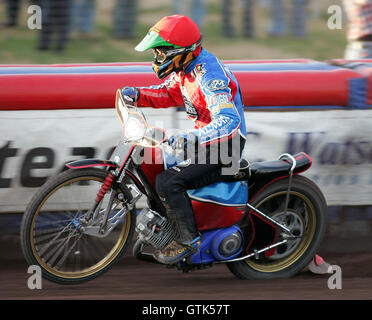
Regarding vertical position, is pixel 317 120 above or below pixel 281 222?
above

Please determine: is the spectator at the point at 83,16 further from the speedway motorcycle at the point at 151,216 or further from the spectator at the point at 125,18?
the speedway motorcycle at the point at 151,216

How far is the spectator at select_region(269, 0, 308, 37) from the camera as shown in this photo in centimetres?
1020

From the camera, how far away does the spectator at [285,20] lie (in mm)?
10203

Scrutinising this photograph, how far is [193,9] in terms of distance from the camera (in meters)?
10.1

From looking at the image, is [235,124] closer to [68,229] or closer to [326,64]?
[68,229]

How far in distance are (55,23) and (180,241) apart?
5.33 metres

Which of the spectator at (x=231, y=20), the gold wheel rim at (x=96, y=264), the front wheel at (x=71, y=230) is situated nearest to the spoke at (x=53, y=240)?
the front wheel at (x=71, y=230)

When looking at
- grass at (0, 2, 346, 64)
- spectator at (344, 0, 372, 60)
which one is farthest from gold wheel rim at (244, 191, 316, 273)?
grass at (0, 2, 346, 64)

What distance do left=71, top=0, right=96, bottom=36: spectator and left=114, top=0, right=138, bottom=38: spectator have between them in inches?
18.9

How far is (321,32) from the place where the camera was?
1155 centimetres

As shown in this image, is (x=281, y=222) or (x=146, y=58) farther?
(x=146, y=58)

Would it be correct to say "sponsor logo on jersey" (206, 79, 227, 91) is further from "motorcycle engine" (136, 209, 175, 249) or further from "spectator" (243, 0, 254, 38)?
"spectator" (243, 0, 254, 38)
